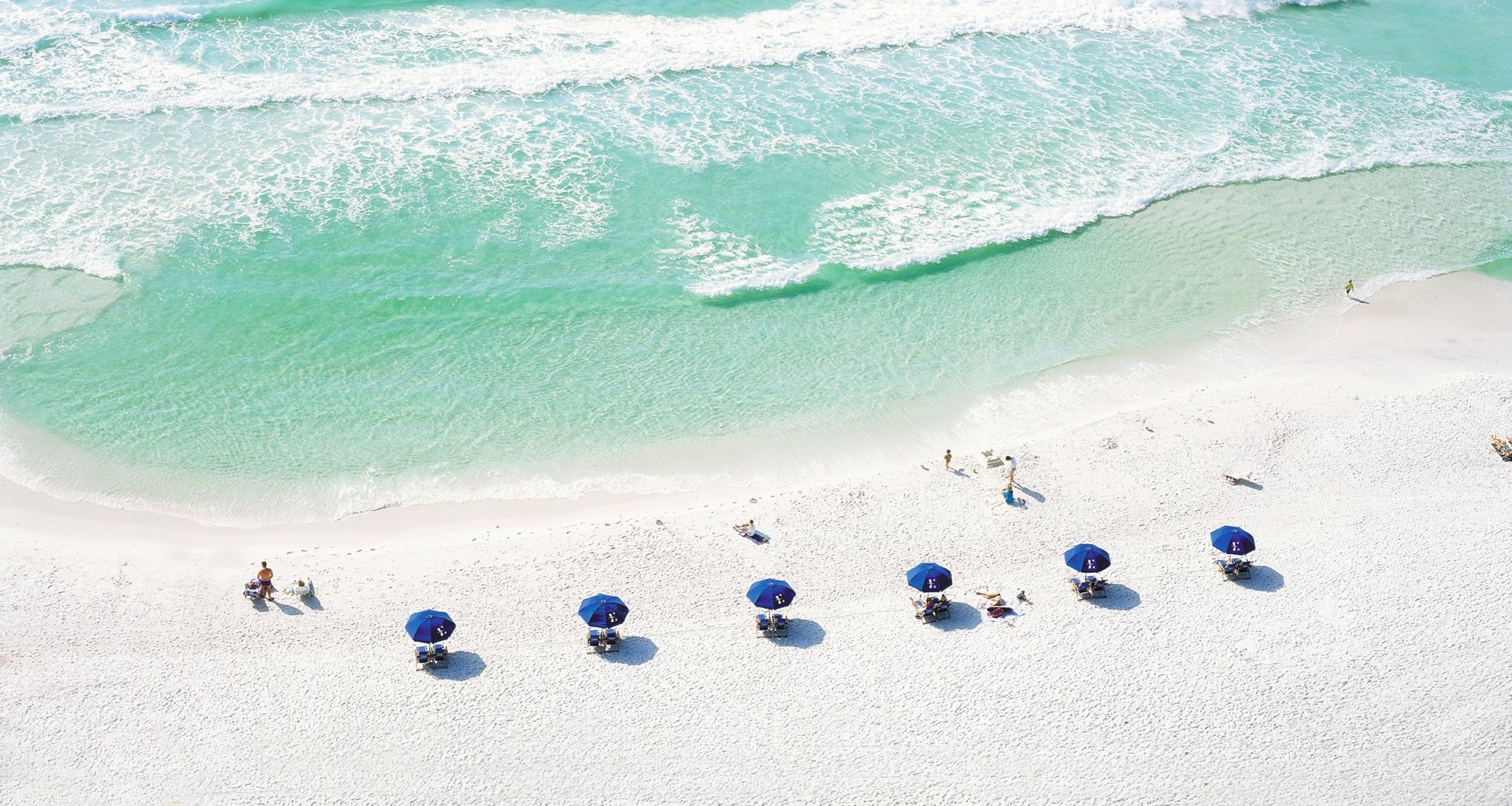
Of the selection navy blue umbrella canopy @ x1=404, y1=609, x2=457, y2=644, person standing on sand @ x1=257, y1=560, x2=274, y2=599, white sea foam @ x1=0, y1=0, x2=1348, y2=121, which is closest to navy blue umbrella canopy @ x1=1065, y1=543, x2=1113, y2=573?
navy blue umbrella canopy @ x1=404, y1=609, x2=457, y2=644

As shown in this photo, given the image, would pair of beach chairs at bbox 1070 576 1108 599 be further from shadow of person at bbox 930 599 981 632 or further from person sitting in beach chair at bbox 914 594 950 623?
person sitting in beach chair at bbox 914 594 950 623

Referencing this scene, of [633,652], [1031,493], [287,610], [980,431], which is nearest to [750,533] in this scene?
[633,652]

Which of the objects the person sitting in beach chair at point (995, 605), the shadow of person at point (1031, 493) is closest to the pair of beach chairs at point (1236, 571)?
the shadow of person at point (1031, 493)

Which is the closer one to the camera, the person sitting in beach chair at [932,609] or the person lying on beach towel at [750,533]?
the person sitting in beach chair at [932,609]

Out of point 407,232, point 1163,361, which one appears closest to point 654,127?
point 407,232

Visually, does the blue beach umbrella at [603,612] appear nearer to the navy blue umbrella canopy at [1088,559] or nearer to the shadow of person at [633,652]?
the shadow of person at [633,652]

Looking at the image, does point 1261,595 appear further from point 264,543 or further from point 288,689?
point 264,543
